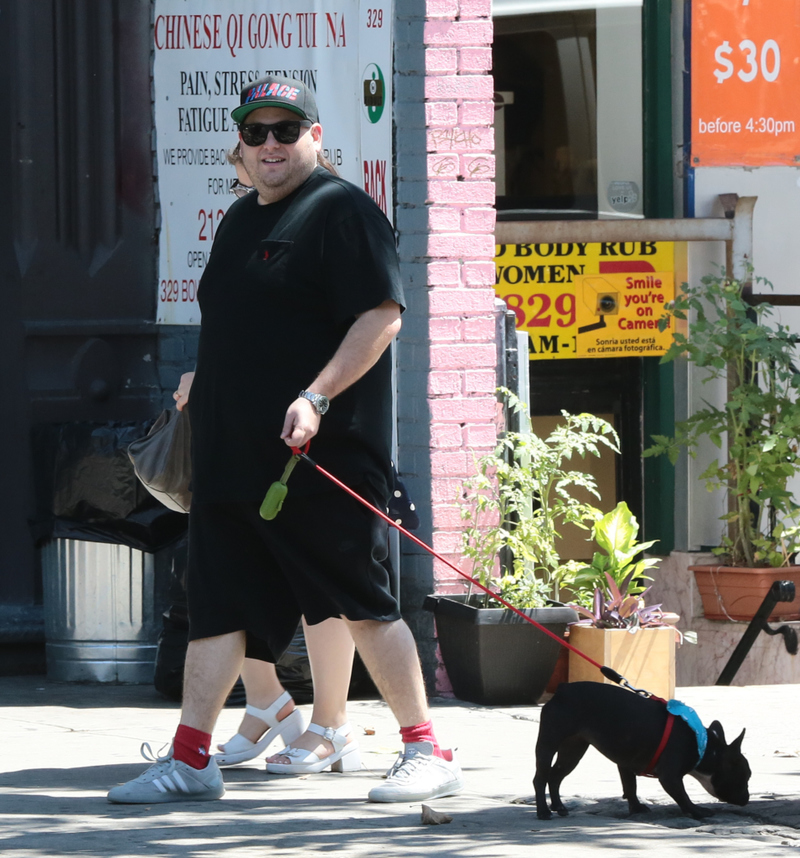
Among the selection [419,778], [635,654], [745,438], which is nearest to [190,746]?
[419,778]

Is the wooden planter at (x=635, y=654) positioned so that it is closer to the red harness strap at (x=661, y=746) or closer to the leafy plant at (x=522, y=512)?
the leafy plant at (x=522, y=512)

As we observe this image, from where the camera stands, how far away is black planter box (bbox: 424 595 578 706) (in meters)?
5.78

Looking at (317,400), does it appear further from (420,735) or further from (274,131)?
(420,735)

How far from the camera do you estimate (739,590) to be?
26.7 feet

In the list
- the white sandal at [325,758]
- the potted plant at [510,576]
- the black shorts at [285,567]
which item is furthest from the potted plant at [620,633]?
the black shorts at [285,567]

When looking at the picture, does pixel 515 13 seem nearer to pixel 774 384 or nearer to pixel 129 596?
pixel 774 384

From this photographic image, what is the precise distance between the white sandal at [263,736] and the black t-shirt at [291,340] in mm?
817

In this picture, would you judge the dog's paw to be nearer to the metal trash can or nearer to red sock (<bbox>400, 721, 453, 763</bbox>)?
red sock (<bbox>400, 721, 453, 763</bbox>)

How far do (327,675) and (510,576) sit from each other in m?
1.61

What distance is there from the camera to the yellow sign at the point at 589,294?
8367 millimetres

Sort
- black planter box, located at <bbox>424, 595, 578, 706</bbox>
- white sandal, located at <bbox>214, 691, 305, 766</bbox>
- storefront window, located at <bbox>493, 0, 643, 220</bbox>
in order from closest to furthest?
1. white sandal, located at <bbox>214, 691, 305, 766</bbox>
2. black planter box, located at <bbox>424, 595, 578, 706</bbox>
3. storefront window, located at <bbox>493, 0, 643, 220</bbox>

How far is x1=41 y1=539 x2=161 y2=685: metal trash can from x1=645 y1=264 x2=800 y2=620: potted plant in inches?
118

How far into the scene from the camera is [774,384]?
8.02 metres

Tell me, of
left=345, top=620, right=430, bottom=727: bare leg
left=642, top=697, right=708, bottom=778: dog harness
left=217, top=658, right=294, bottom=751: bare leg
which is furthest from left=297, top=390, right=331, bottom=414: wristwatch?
left=642, top=697, right=708, bottom=778: dog harness
